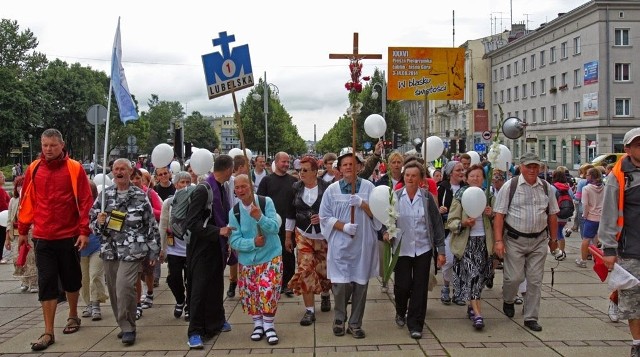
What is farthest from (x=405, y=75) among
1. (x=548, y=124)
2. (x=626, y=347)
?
(x=548, y=124)

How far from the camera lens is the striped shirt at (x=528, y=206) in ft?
21.5

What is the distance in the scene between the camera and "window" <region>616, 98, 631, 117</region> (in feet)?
150

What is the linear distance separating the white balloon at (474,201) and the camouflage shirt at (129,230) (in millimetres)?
3379

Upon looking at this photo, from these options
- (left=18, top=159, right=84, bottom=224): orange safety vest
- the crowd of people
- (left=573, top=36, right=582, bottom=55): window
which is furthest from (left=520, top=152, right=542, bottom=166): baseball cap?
(left=573, top=36, right=582, bottom=55): window

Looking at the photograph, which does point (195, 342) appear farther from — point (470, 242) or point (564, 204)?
point (564, 204)

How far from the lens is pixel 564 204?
10.3m

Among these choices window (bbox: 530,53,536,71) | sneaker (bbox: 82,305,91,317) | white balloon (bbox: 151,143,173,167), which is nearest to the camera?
sneaker (bbox: 82,305,91,317)

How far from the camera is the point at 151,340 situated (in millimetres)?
6336

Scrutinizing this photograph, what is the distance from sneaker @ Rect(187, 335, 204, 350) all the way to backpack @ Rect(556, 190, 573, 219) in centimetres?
636

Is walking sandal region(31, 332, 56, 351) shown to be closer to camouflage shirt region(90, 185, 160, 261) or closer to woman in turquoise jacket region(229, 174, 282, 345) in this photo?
camouflage shirt region(90, 185, 160, 261)

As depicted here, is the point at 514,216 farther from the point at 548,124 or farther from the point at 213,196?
the point at 548,124

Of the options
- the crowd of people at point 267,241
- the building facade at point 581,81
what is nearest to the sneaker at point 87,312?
the crowd of people at point 267,241

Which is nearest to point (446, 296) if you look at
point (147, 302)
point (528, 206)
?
point (528, 206)

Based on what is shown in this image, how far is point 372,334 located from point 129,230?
9.05ft
